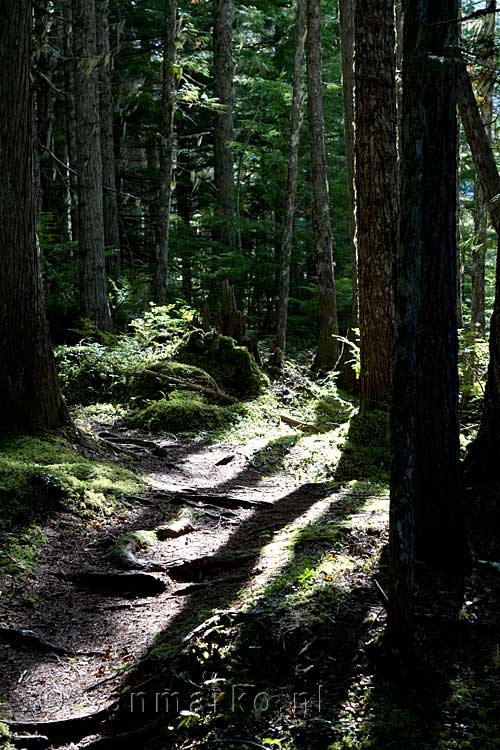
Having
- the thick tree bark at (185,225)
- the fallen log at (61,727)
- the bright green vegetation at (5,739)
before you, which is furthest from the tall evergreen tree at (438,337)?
the thick tree bark at (185,225)

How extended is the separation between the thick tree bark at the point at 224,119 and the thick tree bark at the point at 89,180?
5.59 meters

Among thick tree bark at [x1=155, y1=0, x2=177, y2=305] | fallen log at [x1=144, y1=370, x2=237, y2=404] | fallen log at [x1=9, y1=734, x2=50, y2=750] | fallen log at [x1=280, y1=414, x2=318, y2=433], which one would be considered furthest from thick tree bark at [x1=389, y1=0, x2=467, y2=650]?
thick tree bark at [x1=155, y1=0, x2=177, y2=305]

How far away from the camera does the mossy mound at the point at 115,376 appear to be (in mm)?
12102

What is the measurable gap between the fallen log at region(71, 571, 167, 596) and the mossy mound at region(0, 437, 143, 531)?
89 centimetres

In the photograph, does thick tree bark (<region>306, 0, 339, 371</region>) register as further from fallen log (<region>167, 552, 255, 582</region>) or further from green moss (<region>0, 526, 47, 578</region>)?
green moss (<region>0, 526, 47, 578</region>)

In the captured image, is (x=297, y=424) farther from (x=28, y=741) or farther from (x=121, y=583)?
(x=28, y=741)

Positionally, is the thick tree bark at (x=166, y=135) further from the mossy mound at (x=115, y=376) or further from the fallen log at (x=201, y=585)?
the fallen log at (x=201, y=585)

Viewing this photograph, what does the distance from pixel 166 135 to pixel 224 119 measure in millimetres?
4540

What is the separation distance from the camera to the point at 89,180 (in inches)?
614

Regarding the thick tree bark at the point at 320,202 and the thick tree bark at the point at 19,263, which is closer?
the thick tree bark at the point at 19,263

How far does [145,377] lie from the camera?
12258mm

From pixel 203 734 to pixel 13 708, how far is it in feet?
3.44

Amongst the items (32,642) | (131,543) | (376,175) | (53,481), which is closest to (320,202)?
(376,175)

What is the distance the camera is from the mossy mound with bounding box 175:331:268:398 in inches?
512
